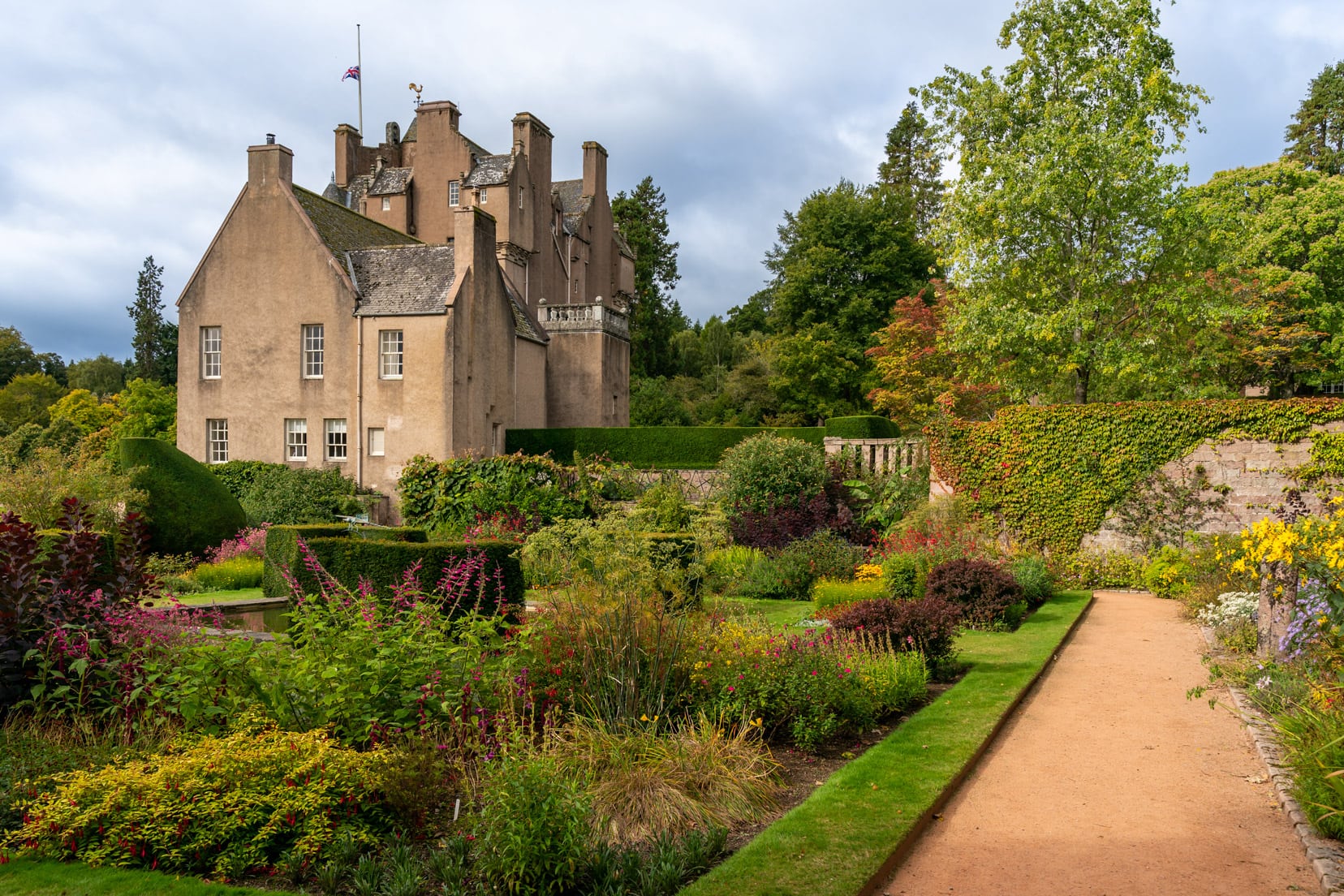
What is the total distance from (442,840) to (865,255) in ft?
118

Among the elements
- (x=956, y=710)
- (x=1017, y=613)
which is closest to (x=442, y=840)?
(x=956, y=710)

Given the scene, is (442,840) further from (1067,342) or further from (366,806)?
(1067,342)

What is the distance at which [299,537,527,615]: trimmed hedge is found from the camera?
10.4 metres

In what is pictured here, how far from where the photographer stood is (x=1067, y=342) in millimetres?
20938

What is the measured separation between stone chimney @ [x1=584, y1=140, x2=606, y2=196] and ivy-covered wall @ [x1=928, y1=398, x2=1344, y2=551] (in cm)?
2730

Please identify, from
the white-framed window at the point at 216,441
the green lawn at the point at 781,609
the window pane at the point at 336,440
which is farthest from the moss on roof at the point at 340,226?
the green lawn at the point at 781,609

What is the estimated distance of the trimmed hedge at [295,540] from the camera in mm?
11742

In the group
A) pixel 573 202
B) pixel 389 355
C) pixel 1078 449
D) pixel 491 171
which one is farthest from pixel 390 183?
pixel 1078 449

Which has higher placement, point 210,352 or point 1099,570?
point 210,352

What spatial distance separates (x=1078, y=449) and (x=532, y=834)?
14634 mm

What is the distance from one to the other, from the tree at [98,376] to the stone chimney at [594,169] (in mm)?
41776

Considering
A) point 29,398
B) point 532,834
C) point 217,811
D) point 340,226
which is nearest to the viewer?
point 532,834

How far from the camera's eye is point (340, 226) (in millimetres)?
28125

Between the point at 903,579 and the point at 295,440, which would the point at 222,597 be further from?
the point at 295,440
